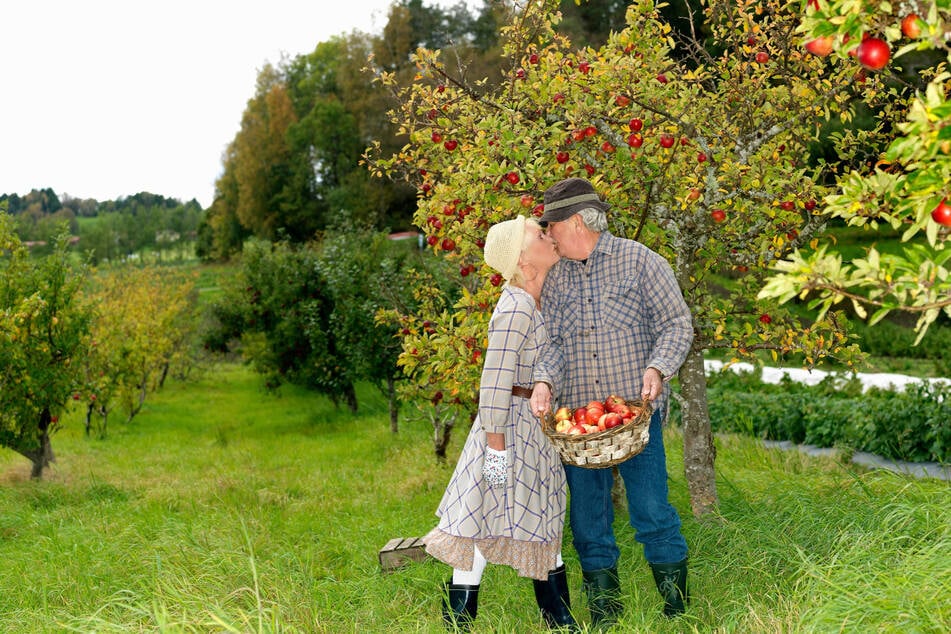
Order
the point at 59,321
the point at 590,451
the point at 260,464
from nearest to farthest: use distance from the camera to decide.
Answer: the point at 590,451 < the point at 59,321 < the point at 260,464

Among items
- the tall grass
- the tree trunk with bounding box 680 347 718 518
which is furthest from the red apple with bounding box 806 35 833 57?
the tree trunk with bounding box 680 347 718 518

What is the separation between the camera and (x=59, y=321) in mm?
10172

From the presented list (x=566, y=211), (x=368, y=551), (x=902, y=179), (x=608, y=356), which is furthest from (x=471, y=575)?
(x=902, y=179)

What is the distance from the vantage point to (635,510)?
409 cm

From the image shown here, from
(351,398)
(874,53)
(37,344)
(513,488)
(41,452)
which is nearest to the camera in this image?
(874,53)

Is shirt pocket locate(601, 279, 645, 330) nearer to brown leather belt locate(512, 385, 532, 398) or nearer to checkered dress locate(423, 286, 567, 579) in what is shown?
checkered dress locate(423, 286, 567, 579)

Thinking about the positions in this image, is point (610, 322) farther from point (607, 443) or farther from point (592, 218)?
point (607, 443)

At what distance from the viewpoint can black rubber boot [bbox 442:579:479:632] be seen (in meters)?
4.00

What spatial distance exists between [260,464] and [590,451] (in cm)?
879

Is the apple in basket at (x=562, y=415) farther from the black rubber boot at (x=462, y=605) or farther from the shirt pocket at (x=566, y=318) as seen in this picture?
the black rubber boot at (x=462, y=605)

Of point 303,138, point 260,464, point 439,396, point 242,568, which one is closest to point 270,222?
point 303,138

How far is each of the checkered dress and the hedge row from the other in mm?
4970

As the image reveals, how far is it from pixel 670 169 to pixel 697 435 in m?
1.74

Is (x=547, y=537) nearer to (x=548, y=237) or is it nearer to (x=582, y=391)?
(x=582, y=391)
